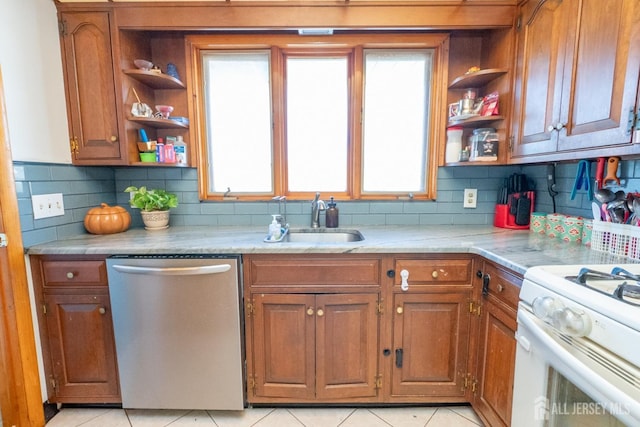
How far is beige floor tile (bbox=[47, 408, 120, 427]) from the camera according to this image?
5.07 feet

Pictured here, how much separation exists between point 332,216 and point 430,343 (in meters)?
0.93

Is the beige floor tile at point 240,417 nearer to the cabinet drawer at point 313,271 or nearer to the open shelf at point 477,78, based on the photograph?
the cabinet drawer at point 313,271

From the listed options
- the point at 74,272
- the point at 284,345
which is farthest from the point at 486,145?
the point at 74,272

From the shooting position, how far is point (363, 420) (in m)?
1.56

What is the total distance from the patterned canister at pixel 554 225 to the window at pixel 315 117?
68cm

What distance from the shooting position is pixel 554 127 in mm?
1361

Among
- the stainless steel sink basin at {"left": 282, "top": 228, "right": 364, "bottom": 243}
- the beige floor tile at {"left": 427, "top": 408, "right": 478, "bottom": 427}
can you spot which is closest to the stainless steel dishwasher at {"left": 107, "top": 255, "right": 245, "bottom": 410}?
the stainless steel sink basin at {"left": 282, "top": 228, "right": 364, "bottom": 243}

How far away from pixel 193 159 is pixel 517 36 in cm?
209

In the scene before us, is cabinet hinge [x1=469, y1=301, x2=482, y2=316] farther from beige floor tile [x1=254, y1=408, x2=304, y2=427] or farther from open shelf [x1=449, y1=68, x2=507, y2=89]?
open shelf [x1=449, y1=68, x2=507, y2=89]

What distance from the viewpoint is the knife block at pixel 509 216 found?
73.4 inches

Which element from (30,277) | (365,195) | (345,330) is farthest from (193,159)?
(345,330)

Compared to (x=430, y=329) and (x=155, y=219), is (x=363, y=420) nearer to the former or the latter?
(x=430, y=329)

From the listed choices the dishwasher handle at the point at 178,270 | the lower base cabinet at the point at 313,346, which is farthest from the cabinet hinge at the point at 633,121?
the dishwasher handle at the point at 178,270

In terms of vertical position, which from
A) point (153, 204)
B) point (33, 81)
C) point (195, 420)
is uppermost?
point (33, 81)
